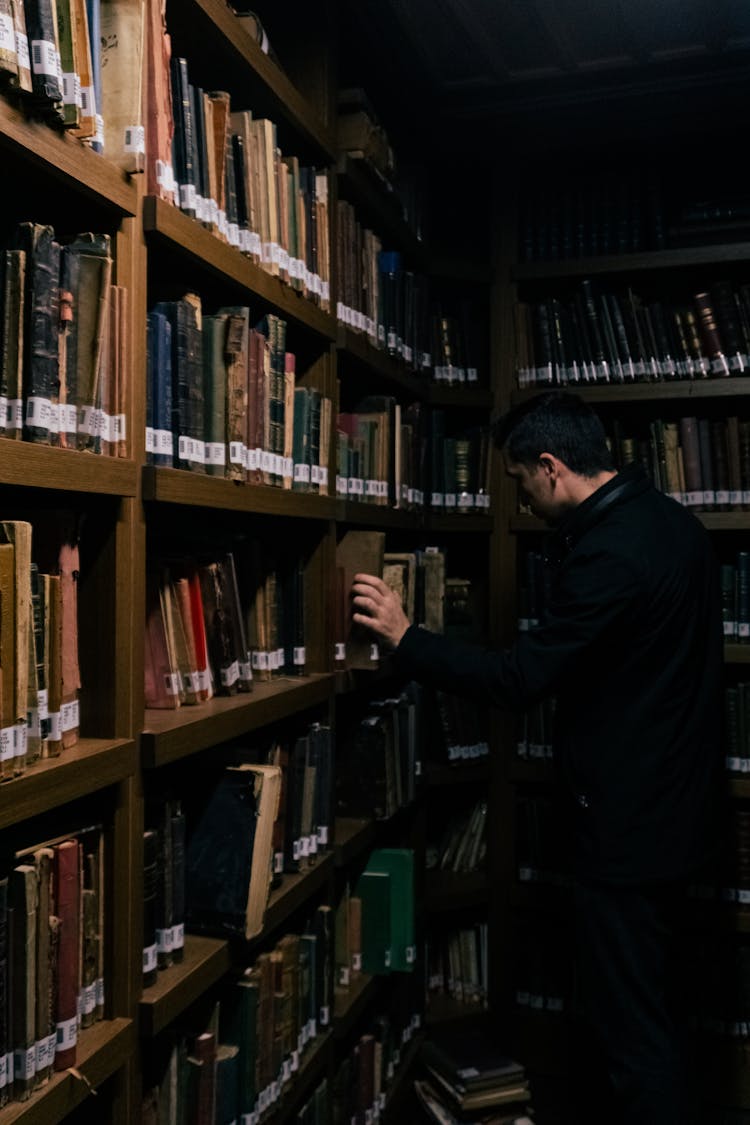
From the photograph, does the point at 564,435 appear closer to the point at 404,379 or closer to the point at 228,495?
the point at 404,379

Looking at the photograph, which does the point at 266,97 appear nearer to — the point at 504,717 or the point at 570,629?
the point at 570,629

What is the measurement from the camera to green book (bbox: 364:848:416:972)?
2541mm

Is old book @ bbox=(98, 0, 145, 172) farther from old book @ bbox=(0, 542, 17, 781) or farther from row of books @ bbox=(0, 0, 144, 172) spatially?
old book @ bbox=(0, 542, 17, 781)

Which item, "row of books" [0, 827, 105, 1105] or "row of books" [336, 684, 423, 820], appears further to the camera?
"row of books" [336, 684, 423, 820]

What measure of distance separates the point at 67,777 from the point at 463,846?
88.9 inches

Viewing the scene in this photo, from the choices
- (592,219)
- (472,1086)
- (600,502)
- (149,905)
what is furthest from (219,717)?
(592,219)

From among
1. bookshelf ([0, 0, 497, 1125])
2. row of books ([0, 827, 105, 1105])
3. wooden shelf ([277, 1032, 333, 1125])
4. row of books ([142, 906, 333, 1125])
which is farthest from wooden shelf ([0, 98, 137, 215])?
wooden shelf ([277, 1032, 333, 1125])

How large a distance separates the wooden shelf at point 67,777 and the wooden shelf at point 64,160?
728 mm

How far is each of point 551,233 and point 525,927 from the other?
222 centimetres

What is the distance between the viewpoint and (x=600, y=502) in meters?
2.28

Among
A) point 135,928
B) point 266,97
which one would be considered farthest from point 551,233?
point 135,928

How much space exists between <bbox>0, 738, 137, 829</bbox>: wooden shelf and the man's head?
1.30 m

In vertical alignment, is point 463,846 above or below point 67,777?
below

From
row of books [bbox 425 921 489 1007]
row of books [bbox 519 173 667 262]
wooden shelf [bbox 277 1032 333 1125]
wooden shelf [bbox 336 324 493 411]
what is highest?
row of books [bbox 519 173 667 262]
